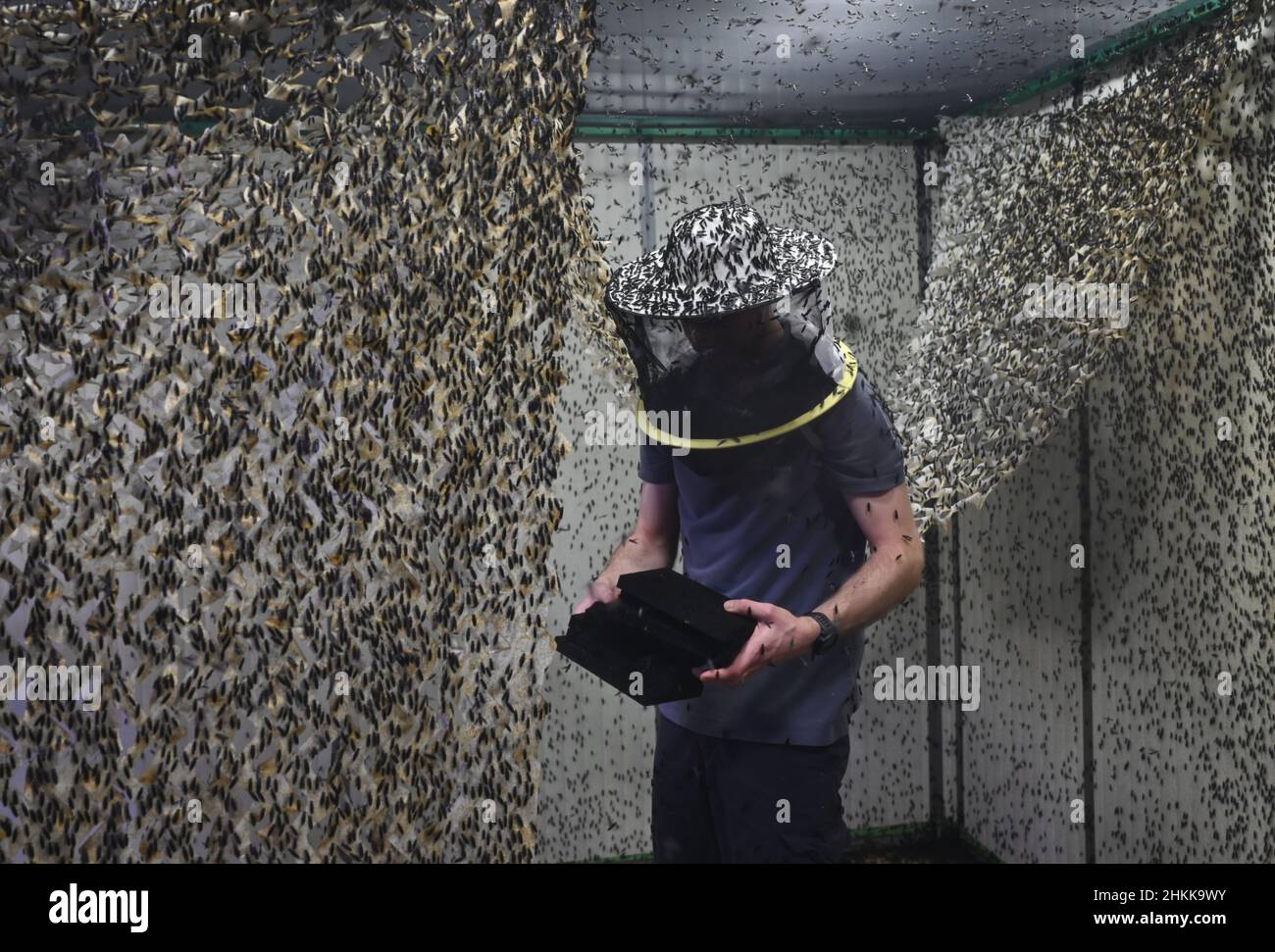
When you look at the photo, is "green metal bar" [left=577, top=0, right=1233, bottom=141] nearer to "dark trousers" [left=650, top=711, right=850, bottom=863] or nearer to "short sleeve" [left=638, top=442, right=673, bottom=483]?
"short sleeve" [left=638, top=442, right=673, bottom=483]

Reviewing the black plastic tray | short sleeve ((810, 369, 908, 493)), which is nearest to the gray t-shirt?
short sleeve ((810, 369, 908, 493))

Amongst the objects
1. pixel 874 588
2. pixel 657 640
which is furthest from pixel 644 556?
pixel 874 588

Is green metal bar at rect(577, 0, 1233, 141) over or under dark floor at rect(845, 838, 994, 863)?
over

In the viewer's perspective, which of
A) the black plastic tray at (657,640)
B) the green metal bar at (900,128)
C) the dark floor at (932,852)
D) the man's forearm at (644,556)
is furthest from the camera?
the dark floor at (932,852)

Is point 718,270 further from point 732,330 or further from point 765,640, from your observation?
point 765,640

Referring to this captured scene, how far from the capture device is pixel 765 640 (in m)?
1.42

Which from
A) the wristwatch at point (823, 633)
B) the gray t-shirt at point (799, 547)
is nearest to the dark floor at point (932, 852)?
the gray t-shirt at point (799, 547)

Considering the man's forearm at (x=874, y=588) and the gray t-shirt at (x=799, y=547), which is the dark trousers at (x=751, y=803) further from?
the man's forearm at (x=874, y=588)

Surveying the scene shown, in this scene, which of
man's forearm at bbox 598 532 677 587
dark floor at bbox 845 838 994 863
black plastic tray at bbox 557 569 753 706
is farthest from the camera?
dark floor at bbox 845 838 994 863

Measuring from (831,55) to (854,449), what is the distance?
681mm

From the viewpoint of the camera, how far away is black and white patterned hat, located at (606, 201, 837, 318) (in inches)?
55.9

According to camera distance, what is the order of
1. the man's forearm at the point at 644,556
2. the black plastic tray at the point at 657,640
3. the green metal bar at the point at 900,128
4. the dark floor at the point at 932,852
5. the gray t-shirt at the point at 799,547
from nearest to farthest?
the black plastic tray at the point at 657,640, the gray t-shirt at the point at 799,547, the man's forearm at the point at 644,556, the green metal bar at the point at 900,128, the dark floor at the point at 932,852

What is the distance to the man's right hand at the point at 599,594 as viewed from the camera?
5.05 feet

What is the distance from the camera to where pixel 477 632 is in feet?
4.52
